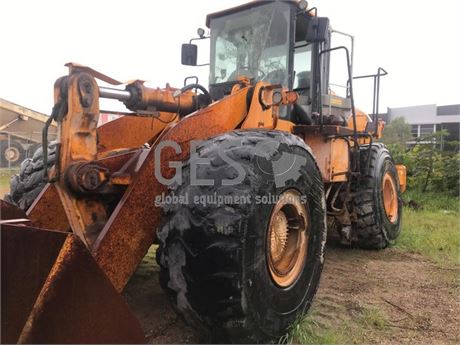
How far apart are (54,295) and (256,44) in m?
3.40

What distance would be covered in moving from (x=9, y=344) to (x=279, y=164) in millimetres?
1851

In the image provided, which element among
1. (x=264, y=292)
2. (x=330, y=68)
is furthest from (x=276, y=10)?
(x=264, y=292)

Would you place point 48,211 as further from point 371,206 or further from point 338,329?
point 371,206

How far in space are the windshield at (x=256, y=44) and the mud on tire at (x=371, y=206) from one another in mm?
1953

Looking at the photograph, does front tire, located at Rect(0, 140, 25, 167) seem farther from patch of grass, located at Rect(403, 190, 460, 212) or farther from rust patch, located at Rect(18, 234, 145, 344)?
rust patch, located at Rect(18, 234, 145, 344)

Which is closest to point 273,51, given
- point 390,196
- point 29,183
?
point 29,183

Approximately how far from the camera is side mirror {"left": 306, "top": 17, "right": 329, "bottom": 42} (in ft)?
13.5

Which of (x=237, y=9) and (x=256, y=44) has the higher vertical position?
(x=237, y=9)

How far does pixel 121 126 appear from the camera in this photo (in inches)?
155

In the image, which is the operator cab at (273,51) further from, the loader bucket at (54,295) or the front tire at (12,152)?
the front tire at (12,152)

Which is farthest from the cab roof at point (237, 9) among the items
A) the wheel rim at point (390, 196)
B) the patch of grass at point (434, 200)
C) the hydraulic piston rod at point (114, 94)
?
the patch of grass at point (434, 200)

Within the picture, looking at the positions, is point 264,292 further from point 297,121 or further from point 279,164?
point 297,121

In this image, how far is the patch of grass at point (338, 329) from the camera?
9.72ft

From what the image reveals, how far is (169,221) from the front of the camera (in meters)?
2.48
